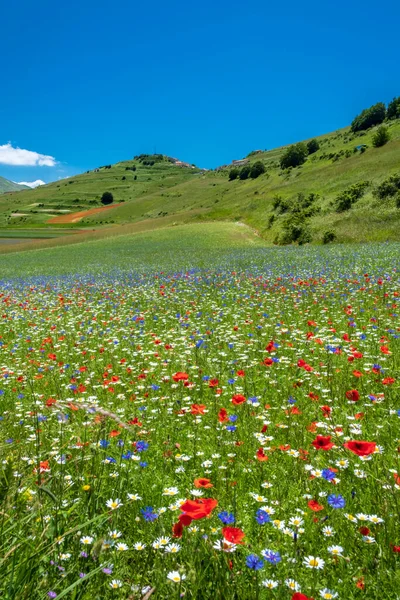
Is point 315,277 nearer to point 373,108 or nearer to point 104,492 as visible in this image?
point 104,492

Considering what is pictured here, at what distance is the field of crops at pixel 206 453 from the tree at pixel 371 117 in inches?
5333

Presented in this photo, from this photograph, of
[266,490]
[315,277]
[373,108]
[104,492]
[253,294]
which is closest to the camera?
[104,492]

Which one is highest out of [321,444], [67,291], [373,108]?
[373,108]

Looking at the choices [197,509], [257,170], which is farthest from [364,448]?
[257,170]

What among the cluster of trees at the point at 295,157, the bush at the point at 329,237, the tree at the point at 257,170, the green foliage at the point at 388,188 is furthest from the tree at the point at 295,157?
the bush at the point at 329,237

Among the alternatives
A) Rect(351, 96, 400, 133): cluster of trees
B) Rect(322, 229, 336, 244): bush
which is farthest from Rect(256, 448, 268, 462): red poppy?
Rect(351, 96, 400, 133): cluster of trees

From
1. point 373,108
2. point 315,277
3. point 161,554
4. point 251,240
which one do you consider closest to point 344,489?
point 161,554

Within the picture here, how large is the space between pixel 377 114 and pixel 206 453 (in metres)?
146

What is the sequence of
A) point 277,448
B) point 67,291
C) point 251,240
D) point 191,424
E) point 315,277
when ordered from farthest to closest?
point 251,240 < point 67,291 < point 315,277 < point 191,424 < point 277,448

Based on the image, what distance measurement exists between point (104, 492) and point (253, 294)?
11139 mm

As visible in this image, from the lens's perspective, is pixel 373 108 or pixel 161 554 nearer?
pixel 161 554

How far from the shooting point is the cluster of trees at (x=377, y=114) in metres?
118

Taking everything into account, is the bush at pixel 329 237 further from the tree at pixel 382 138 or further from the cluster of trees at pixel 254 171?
the cluster of trees at pixel 254 171

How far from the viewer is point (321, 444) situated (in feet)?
8.93
